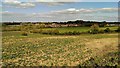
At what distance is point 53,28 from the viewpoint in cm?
2789

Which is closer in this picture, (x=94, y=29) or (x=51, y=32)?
(x=51, y=32)

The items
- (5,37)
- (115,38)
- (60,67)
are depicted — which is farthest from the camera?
(5,37)

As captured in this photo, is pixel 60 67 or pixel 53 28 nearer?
pixel 60 67

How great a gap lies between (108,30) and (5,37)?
13.6 m

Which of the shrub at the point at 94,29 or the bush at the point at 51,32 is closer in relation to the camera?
the bush at the point at 51,32

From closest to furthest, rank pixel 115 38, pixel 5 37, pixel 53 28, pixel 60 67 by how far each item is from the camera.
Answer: pixel 60 67, pixel 53 28, pixel 115 38, pixel 5 37

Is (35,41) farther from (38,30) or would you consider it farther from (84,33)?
(84,33)

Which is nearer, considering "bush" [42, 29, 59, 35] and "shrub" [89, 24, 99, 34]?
"bush" [42, 29, 59, 35]

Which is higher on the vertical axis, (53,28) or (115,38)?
(53,28)

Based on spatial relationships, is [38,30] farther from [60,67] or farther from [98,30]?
[60,67]

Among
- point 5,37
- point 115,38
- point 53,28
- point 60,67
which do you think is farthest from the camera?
point 5,37

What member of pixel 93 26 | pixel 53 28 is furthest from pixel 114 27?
pixel 53 28

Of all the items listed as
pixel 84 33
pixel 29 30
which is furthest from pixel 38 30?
pixel 84 33

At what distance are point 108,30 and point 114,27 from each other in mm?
908
